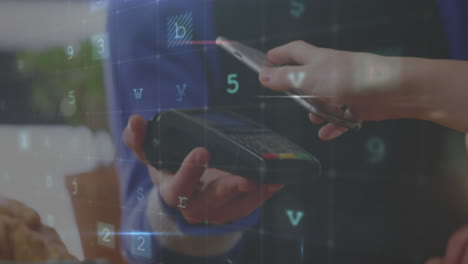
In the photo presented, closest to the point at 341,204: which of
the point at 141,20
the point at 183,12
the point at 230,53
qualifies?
the point at 230,53

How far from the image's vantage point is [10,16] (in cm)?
148

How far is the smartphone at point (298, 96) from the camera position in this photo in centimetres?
78

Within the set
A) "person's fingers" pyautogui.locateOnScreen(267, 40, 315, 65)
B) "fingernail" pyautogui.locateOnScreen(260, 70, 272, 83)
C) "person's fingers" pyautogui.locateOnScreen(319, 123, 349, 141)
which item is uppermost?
"person's fingers" pyautogui.locateOnScreen(267, 40, 315, 65)

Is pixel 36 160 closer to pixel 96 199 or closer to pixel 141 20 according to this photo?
pixel 96 199

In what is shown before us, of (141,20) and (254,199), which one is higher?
(141,20)

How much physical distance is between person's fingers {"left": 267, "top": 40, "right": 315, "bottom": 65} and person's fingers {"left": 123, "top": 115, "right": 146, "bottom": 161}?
0.44 m

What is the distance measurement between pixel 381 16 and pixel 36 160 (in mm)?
1230
